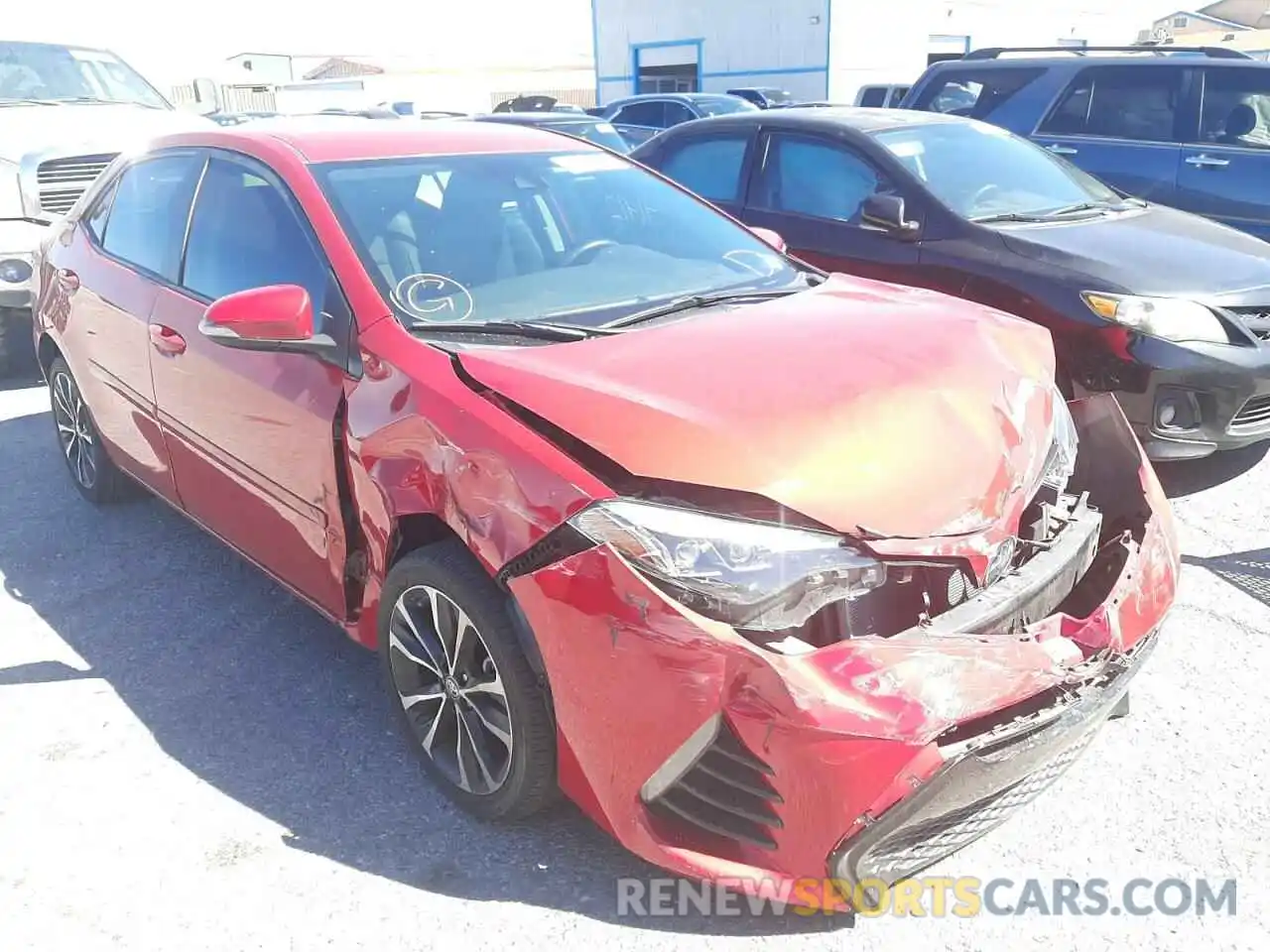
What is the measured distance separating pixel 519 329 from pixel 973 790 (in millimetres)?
1562

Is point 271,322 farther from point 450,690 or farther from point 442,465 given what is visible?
point 450,690

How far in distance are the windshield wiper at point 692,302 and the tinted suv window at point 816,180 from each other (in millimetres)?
2395

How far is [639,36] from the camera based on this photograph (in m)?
31.5

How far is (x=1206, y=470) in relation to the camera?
4914 mm

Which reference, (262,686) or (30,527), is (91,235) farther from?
(262,686)

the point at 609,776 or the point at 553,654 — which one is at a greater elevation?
the point at 553,654

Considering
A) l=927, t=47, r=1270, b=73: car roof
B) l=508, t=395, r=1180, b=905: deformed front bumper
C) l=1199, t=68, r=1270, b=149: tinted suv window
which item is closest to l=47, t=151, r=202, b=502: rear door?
l=508, t=395, r=1180, b=905: deformed front bumper

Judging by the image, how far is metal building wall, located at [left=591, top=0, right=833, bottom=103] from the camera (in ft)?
92.6

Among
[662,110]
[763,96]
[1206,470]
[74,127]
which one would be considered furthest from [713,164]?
[763,96]

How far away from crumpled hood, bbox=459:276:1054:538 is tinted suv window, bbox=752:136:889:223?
2745 mm

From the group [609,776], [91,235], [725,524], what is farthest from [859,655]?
[91,235]

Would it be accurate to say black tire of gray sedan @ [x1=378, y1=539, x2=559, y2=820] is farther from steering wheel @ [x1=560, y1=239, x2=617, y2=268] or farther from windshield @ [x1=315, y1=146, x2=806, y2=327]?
steering wheel @ [x1=560, y1=239, x2=617, y2=268]

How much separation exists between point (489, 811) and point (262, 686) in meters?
1.12

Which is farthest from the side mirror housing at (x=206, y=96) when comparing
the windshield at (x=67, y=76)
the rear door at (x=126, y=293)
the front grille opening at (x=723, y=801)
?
the front grille opening at (x=723, y=801)
